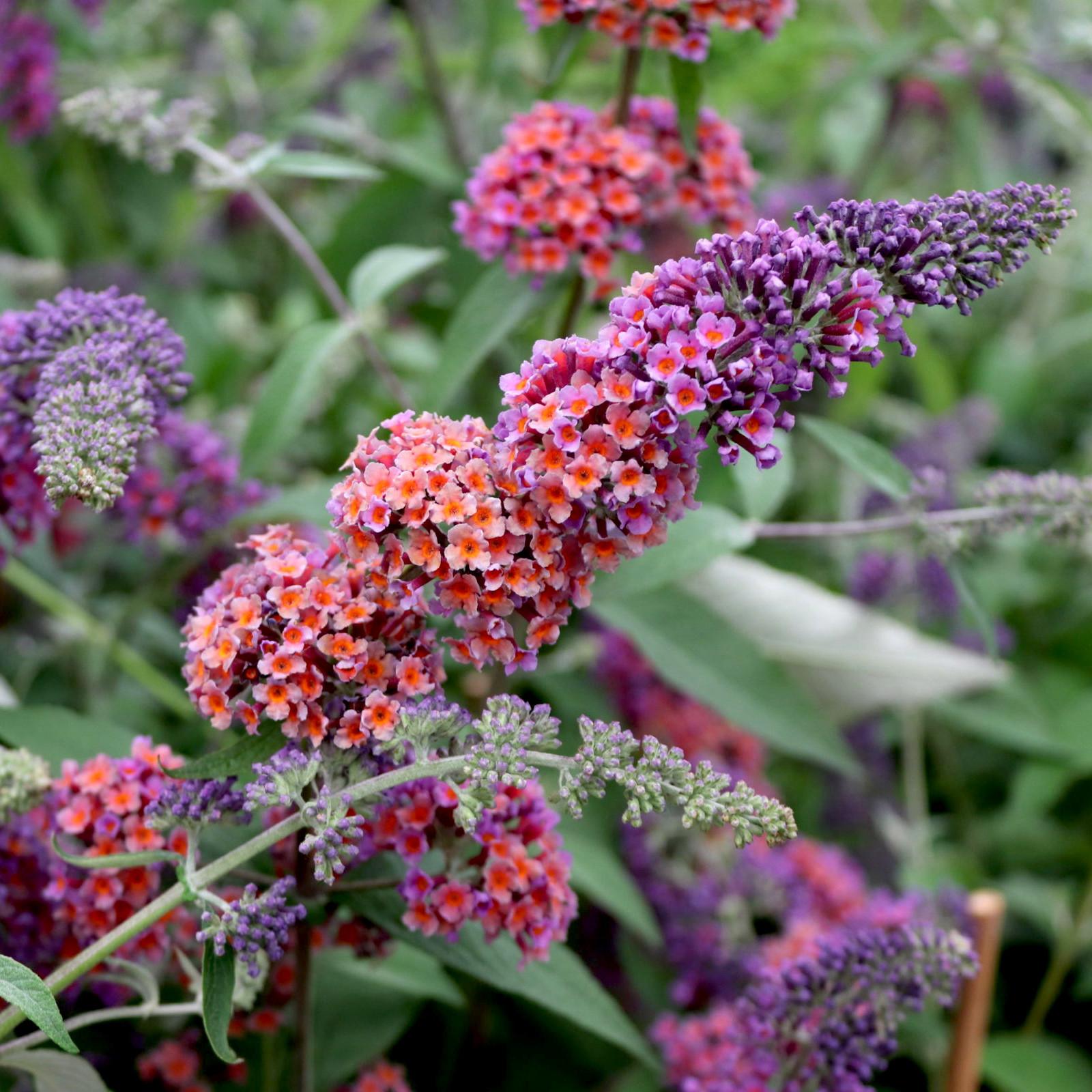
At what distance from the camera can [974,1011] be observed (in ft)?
3.45

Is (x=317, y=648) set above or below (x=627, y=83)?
below

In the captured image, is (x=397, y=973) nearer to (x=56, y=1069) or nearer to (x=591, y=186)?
(x=56, y=1069)

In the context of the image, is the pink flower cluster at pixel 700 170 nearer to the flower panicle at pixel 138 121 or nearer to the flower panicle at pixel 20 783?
the flower panicle at pixel 138 121

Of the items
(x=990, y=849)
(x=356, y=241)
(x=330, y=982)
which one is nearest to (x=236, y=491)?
(x=330, y=982)

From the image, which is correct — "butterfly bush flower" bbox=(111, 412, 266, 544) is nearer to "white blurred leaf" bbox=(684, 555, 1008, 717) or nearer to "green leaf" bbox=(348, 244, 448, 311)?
"green leaf" bbox=(348, 244, 448, 311)

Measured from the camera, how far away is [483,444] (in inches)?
28.5

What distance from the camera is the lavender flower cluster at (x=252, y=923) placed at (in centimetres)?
67

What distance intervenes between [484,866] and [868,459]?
0.52 meters

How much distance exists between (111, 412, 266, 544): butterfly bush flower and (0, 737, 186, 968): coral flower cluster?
0.33 m

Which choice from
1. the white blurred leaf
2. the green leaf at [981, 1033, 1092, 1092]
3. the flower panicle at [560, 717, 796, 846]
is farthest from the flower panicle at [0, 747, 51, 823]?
the green leaf at [981, 1033, 1092, 1092]

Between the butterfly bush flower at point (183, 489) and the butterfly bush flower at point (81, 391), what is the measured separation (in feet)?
0.66

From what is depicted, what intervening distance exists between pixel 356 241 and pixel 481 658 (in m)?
1.06

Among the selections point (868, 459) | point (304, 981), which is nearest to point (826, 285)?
point (868, 459)

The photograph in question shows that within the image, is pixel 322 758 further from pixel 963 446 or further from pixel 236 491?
pixel 963 446
